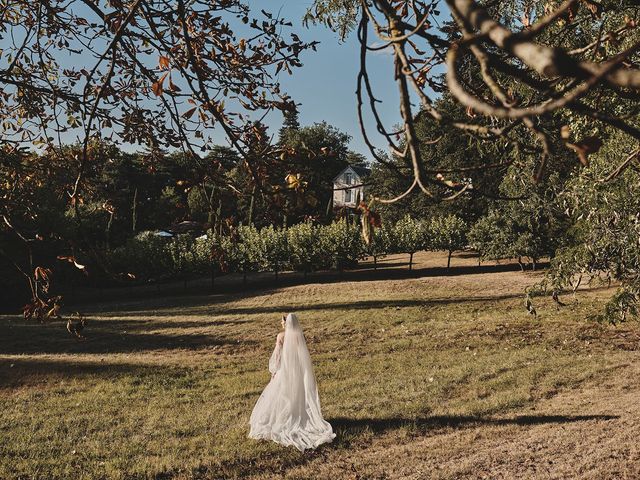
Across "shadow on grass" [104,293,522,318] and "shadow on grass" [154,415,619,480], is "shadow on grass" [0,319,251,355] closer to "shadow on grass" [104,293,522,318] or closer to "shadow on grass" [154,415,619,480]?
"shadow on grass" [104,293,522,318]

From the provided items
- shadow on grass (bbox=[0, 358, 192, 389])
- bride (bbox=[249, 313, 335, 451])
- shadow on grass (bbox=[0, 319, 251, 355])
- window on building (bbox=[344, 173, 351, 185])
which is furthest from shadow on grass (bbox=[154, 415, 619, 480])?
window on building (bbox=[344, 173, 351, 185])

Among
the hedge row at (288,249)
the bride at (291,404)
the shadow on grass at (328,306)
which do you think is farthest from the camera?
the hedge row at (288,249)

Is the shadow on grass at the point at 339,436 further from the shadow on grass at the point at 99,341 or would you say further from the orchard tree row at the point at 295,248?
the orchard tree row at the point at 295,248

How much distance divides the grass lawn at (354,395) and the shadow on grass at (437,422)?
3cm

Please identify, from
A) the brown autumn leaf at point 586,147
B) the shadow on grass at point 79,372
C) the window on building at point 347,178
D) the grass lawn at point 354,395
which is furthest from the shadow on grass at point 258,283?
→ the window on building at point 347,178

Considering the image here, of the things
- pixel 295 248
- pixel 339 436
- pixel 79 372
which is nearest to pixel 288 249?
pixel 295 248

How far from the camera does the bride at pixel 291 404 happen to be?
815 cm

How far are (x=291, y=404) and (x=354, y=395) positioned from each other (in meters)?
2.42

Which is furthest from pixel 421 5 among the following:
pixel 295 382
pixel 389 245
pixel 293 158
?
pixel 389 245

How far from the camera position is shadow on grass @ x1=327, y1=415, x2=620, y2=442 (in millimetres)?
8523

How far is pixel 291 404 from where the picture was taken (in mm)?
8461

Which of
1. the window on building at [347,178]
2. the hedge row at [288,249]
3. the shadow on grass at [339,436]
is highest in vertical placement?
the window on building at [347,178]

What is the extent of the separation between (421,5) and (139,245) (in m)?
33.5

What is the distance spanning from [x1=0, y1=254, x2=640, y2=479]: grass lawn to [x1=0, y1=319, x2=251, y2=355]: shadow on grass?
70 mm
